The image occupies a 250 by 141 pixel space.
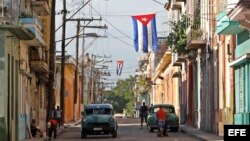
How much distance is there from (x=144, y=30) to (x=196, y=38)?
16.3 ft

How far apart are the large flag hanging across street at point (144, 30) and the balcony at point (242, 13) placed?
13.2 m

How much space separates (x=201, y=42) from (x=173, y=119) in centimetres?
488

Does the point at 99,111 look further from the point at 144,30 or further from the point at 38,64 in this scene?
the point at 38,64

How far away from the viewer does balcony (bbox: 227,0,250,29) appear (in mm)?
24569

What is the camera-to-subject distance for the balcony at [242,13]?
2457cm

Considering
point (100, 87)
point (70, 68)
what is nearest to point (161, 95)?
point (70, 68)

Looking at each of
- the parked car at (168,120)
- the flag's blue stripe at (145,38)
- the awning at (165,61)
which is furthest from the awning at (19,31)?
the awning at (165,61)

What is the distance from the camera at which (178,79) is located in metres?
66.6

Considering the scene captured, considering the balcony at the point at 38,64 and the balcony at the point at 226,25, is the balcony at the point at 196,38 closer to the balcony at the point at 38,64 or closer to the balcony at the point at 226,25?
the balcony at the point at 38,64

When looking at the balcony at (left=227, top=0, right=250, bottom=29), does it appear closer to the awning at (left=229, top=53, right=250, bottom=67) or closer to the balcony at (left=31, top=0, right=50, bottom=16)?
the awning at (left=229, top=53, right=250, bottom=67)

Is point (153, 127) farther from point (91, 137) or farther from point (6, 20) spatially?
point (6, 20)

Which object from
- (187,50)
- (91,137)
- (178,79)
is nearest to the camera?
(91,137)

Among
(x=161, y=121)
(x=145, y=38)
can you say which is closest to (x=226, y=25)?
(x=161, y=121)

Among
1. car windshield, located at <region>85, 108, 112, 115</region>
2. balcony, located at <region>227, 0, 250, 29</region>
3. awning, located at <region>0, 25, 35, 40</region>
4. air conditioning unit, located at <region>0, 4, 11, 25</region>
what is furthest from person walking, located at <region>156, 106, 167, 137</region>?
balcony, located at <region>227, 0, 250, 29</region>
